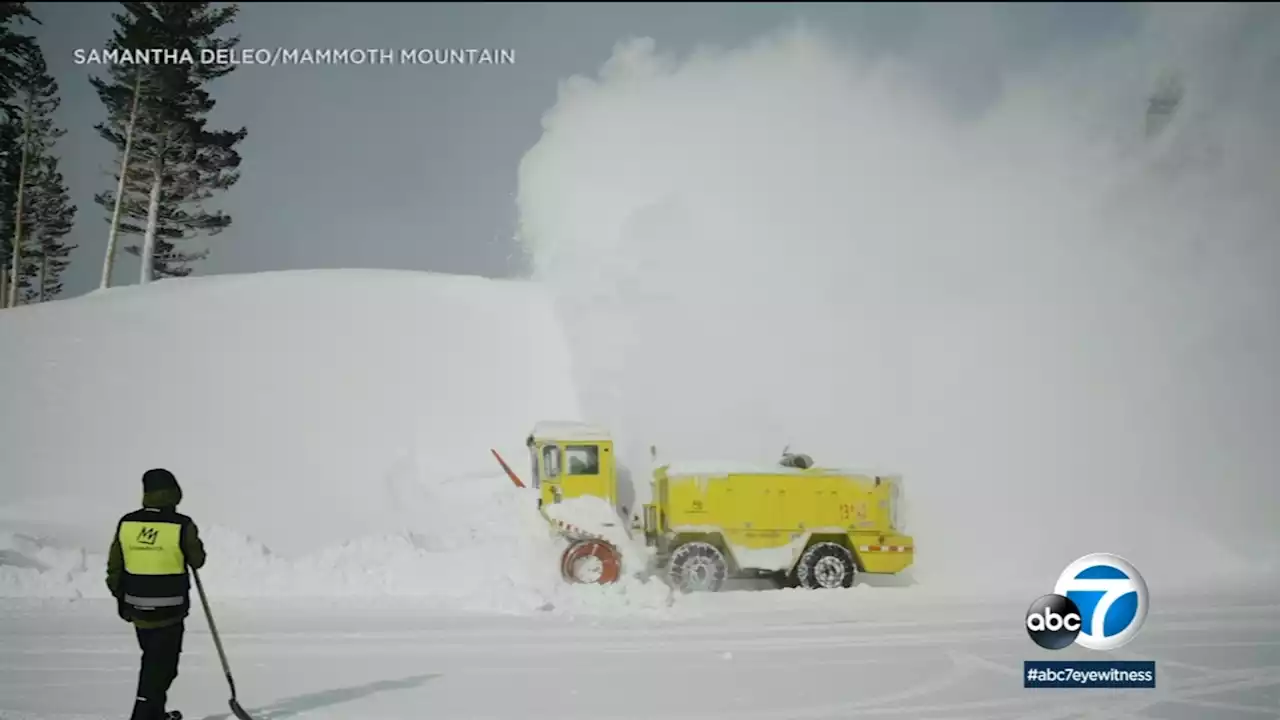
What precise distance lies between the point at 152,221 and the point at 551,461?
5.19 metres

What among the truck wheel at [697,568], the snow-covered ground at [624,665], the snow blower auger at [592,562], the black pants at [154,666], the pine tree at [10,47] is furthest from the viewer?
the truck wheel at [697,568]

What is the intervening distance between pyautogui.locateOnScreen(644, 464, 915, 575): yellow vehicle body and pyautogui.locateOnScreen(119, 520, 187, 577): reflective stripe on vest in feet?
22.6

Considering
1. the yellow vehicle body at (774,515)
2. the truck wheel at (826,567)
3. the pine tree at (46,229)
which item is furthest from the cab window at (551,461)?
the pine tree at (46,229)

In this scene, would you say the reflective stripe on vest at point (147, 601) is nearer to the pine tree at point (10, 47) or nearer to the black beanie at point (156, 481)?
the black beanie at point (156, 481)

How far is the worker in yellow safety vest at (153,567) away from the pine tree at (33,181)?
17.5ft

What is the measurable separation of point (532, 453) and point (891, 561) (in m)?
4.57

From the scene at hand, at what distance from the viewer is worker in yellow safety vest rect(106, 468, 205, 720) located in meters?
6.06

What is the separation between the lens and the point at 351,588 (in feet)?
36.7

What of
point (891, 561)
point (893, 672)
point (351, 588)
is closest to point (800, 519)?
point (891, 561)

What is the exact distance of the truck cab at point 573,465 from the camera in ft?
40.2

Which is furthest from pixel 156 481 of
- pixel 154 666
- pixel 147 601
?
pixel 154 666

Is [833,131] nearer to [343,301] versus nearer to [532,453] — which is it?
[532,453]

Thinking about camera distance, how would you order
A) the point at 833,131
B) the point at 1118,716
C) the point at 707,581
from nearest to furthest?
the point at 1118,716, the point at 707,581, the point at 833,131

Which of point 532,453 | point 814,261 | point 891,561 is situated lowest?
point 891,561
